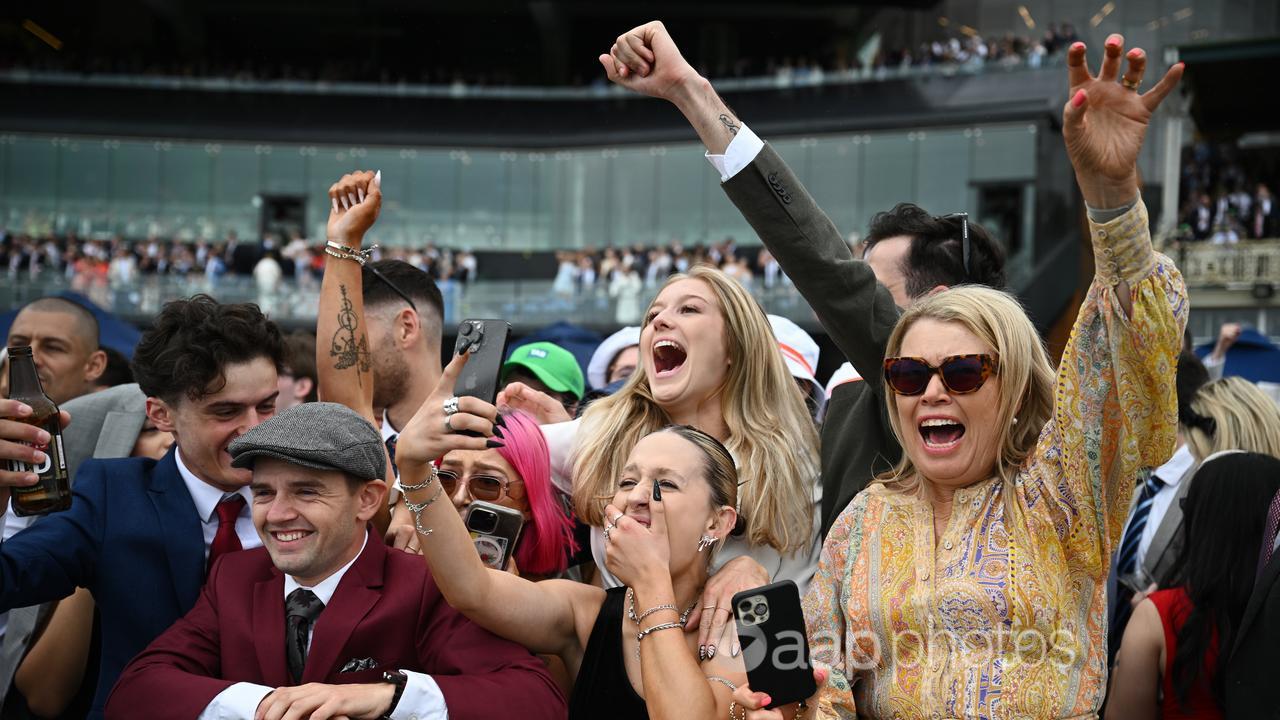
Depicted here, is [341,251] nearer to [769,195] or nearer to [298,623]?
[298,623]

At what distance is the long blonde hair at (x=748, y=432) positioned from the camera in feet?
11.1

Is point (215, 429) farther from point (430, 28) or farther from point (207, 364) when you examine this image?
point (430, 28)

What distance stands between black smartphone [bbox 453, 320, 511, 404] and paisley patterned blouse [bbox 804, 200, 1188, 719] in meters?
0.99

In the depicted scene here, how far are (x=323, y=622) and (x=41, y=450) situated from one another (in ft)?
2.94

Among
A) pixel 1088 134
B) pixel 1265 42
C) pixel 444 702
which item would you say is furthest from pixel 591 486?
pixel 1265 42

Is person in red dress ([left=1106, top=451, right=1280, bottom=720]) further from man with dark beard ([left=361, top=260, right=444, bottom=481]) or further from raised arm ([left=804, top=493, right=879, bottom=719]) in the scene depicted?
man with dark beard ([left=361, top=260, right=444, bottom=481])

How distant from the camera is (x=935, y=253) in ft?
13.0

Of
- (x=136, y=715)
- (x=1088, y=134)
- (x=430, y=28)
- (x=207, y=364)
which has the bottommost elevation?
(x=136, y=715)

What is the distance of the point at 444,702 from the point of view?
112 inches

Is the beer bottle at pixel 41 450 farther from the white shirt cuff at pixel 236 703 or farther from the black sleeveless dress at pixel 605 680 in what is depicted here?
the black sleeveless dress at pixel 605 680

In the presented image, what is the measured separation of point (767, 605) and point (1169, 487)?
11.4 ft

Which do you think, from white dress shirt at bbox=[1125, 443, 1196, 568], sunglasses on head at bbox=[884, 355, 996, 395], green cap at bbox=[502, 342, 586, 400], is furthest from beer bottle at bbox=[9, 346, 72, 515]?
white dress shirt at bbox=[1125, 443, 1196, 568]

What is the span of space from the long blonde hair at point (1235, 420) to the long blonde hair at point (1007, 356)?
7.17 feet

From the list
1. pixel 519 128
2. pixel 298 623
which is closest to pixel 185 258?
pixel 519 128
